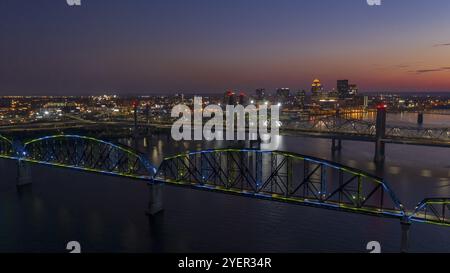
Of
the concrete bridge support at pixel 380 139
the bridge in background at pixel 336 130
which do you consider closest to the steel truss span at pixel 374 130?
the bridge in background at pixel 336 130

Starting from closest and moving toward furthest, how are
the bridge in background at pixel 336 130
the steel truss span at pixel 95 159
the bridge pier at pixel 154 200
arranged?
the bridge pier at pixel 154 200 → the steel truss span at pixel 95 159 → the bridge in background at pixel 336 130

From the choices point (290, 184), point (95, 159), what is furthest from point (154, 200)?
point (95, 159)

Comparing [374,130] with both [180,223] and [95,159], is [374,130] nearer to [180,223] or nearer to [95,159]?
[95,159]

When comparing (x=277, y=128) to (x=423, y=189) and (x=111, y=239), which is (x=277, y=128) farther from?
(x=111, y=239)

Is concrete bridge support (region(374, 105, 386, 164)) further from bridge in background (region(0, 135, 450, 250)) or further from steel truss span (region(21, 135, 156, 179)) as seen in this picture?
steel truss span (region(21, 135, 156, 179))

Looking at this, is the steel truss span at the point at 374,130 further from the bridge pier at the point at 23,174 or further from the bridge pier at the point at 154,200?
the bridge pier at the point at 23,174
